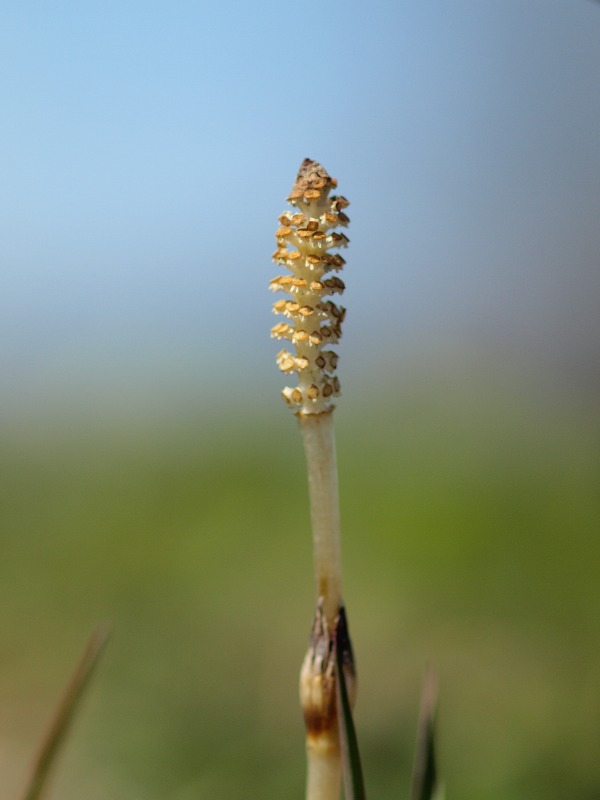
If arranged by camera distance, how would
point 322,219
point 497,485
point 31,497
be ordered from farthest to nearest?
point 31,497, point 497,485, point 322,219

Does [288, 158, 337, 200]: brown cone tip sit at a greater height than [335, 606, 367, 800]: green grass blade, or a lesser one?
greater

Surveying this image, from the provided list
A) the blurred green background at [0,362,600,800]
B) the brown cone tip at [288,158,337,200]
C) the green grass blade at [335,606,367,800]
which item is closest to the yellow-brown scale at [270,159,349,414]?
the brown cone tip at [288,158,337,200]

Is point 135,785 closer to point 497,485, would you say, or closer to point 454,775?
point 454,775

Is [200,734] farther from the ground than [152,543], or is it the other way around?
[152,543]

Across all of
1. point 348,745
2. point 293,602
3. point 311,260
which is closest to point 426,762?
point 348,745

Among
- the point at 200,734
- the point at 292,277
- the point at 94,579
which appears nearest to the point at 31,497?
the point at 94,579

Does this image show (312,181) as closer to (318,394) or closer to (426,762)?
(318,394)

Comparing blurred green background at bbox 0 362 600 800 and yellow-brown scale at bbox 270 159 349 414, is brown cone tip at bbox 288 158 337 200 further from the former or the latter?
blurred green background at bbox 0 362 600 800
